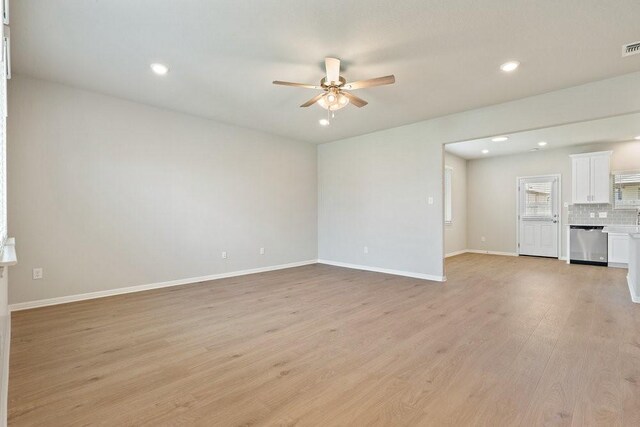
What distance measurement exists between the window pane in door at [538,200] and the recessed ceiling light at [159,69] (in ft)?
27.8

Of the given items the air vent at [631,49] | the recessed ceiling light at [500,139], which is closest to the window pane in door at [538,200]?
the recessed ceiling light at [500,139]

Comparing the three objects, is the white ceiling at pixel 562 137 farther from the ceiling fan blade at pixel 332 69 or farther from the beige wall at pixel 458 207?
the ceiling fan blade at pixel 332 69

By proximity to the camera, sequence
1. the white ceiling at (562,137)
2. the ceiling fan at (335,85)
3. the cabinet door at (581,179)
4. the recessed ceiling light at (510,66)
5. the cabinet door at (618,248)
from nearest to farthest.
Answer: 1. the ceiling fan at (335,85)
2. the recessed ceiling light at (510,66)
3. the white ceiling at (562,137)
4. the cabinet door at (618,248)
5. the cabinet door at (581,179)

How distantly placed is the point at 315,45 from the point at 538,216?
7603 millimetres

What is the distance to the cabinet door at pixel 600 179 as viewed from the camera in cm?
668

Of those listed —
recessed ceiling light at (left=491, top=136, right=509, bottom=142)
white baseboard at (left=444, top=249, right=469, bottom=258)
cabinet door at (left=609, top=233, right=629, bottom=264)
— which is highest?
recessed ceiling light at (left=491, top=136, right=509, bottom=142)

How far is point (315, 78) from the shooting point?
11.6 feet

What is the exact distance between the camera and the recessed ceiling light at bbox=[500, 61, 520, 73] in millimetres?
3219

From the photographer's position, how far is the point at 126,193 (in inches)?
171

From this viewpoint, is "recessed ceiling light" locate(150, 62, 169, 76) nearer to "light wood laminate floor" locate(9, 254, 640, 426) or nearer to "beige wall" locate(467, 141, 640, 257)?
"light wood laminate floor" locate(9, 254, 640, 426)

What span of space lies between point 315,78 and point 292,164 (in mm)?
3071

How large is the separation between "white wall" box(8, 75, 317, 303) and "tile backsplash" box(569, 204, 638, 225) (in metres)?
6.90

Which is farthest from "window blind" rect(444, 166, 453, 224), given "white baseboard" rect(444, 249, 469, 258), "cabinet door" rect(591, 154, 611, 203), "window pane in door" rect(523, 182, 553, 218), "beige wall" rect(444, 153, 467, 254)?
"cabinet door" rect(591, 154, 611, 203)

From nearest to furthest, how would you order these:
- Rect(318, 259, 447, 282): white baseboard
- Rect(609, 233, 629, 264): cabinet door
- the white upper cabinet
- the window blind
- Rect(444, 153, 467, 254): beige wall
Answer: Rect(318, 259, 447, 282): white baseboard → Rect(609, 233, 629, 264): cabinet door → the white upper cabinet → the window blind → Rect(444, 153, 467, 254): beige wall
